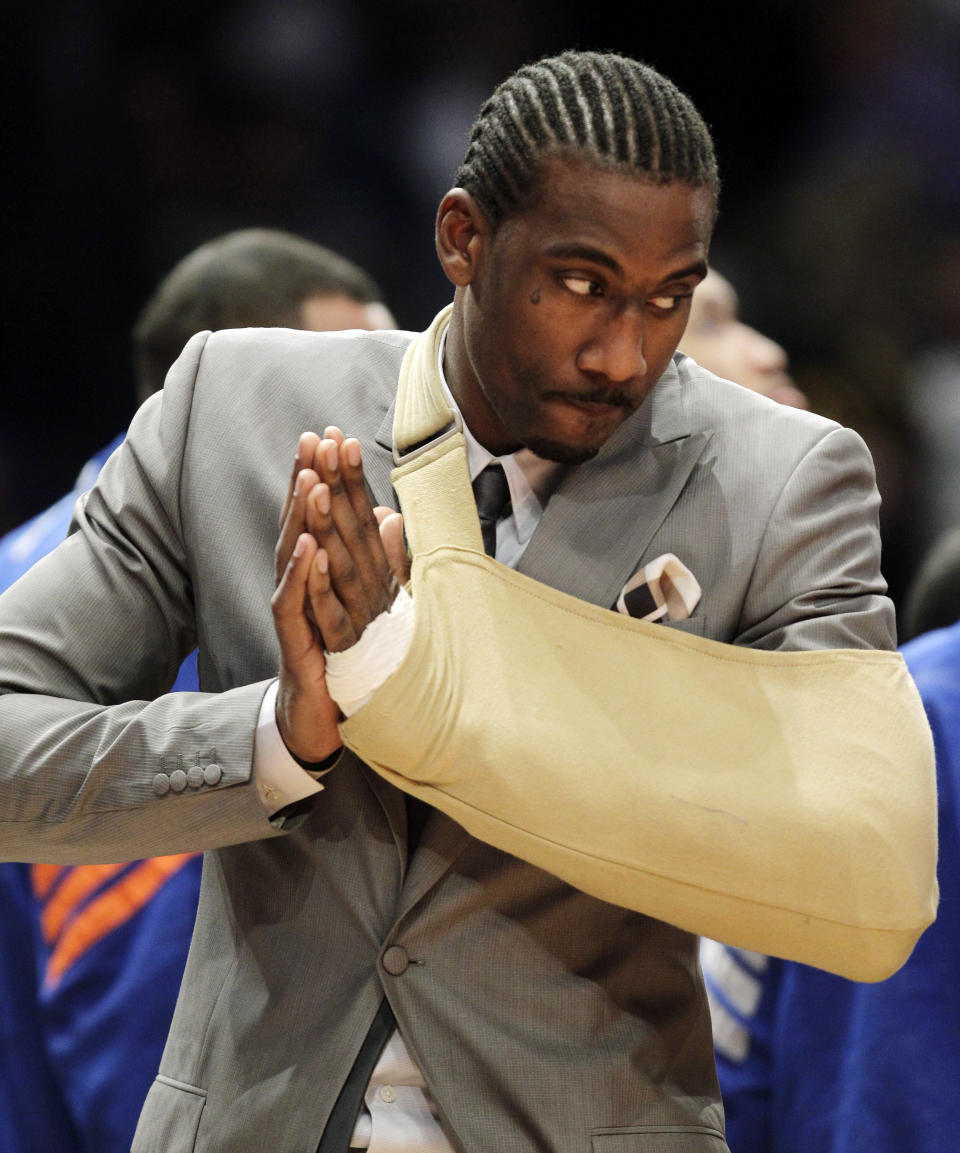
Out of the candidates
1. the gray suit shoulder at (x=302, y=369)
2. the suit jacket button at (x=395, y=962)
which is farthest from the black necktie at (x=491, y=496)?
the suit jacket button at (x=395, y=962)

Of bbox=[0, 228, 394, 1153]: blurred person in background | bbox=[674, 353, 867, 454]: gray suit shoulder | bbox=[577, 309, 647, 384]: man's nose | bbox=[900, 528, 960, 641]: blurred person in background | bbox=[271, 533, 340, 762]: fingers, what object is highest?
bbox=[577, 309, 647, 384]: man's nose

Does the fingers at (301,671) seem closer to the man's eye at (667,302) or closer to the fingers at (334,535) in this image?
the fingers at (334,535)

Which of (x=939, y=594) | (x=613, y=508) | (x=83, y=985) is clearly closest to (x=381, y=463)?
(x=613, y=508)

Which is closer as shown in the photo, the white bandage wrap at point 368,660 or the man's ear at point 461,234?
the white bandage wrap at point 368,660

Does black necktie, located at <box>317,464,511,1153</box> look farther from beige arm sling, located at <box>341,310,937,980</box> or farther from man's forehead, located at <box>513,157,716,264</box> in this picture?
man's forehead, located at <box>513,157,716,264</box>

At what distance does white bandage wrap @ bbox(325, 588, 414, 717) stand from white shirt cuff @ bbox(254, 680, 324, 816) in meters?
0.10

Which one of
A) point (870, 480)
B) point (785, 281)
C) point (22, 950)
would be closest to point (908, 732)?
point (870, 480)

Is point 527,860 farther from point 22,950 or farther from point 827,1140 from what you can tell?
point 22,950

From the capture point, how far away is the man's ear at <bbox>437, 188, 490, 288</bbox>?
1357 millimetres

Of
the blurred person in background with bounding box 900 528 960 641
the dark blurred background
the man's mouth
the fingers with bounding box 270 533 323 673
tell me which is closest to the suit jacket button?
the fingers with bounding box 270 533 323 673

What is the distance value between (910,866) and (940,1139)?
3.25 ft

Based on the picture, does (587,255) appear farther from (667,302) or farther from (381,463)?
(381,463)

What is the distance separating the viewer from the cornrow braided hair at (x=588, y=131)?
1259 mm

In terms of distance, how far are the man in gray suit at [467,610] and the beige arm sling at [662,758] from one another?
1.0 inches
